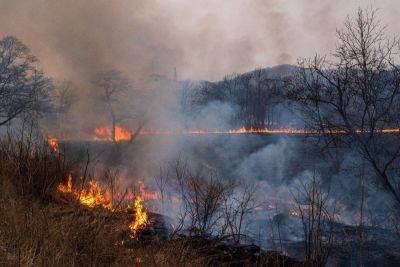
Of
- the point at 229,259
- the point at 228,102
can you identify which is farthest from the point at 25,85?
the point at 228,102

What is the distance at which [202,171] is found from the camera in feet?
74.2

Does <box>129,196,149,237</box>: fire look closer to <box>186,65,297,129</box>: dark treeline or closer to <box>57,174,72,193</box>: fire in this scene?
<box>57,174,72,193</box>: fire

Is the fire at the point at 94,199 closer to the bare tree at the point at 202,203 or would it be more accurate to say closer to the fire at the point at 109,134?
the bare tree at the point at 202,203

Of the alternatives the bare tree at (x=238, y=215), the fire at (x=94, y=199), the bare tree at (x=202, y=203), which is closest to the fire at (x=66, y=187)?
the fire at (x=94, y=199)

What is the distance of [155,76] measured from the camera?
91.8 feet

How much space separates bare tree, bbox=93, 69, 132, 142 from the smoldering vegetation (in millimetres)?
179

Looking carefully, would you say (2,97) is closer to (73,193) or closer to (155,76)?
(155,76)

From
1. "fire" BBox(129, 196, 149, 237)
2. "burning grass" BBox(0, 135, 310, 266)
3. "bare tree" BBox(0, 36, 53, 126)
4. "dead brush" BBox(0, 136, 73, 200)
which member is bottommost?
"fire" BBox(129, 196, 149, 237)

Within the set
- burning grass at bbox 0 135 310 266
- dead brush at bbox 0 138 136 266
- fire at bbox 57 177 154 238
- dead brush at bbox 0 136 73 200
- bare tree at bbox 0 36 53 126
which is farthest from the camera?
bare tree at bbox 0 36 53 126

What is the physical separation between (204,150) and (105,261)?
23681mm

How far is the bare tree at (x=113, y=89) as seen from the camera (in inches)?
1362

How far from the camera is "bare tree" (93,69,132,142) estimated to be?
113 feet

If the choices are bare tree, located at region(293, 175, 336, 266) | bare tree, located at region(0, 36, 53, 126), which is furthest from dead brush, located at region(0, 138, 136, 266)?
bare tree, located at region(0, 36, 53, 126)

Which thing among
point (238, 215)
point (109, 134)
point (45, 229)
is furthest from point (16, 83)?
point (45, 229)
